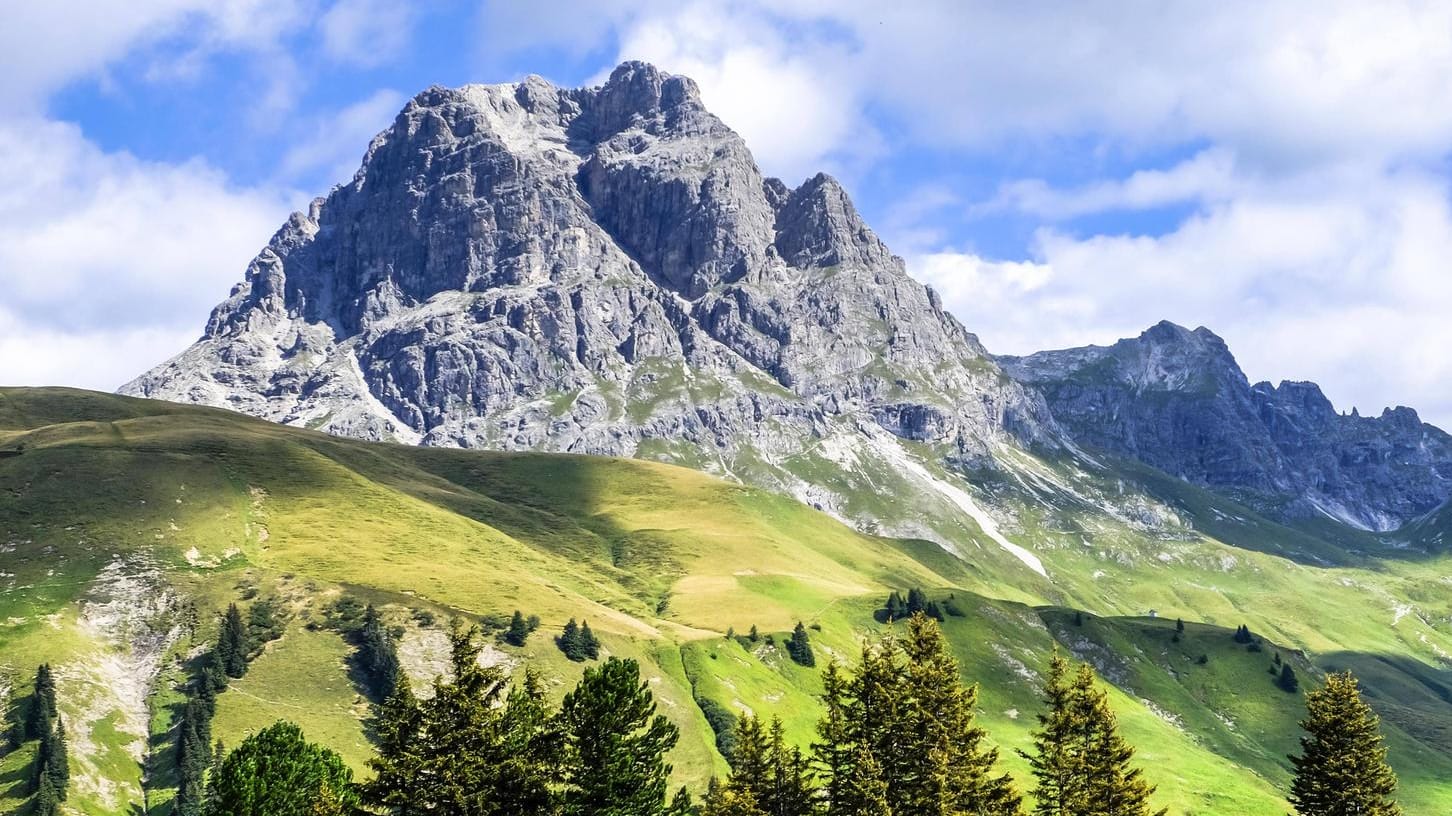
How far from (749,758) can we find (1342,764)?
3040 cm

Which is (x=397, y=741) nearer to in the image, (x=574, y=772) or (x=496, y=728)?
(x=496, y=728)

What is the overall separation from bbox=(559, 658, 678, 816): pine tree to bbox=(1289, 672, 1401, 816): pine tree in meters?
33.3

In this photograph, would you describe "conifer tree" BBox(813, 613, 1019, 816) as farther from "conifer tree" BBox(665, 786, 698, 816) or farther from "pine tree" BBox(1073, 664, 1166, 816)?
"conifer tree" BBox(665, 786, 698, 816)

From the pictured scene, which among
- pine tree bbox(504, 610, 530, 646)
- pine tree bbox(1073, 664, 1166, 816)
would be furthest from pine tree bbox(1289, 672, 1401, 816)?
pine tree bbox(504, 610, 530, 646)

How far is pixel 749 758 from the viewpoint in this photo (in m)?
50.3

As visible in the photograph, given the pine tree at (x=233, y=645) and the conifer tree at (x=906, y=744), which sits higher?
the conifer tree at (x=906, y=744)

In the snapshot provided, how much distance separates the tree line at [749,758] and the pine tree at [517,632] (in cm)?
10972

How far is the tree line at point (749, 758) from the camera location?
126ft

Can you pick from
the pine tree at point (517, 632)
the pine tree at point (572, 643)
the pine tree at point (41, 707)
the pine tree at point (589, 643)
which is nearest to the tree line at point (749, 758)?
the pine tree at point (41, 707)

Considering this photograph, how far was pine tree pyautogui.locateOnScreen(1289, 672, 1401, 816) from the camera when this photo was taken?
53.5 metres

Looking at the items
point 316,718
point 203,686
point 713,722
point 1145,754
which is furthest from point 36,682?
point 1145,754

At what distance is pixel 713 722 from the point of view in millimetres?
158125

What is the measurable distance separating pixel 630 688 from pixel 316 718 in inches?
4215

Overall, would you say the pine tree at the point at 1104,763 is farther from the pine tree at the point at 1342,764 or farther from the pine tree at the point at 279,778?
the pine tree at the point at 279,778
